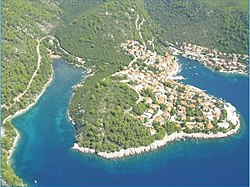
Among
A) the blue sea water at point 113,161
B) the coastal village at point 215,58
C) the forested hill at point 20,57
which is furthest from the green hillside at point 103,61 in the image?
the coastal village at point 215,58

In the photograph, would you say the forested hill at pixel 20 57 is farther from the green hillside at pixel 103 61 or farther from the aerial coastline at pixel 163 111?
the aerial coastline at pixel 163 111

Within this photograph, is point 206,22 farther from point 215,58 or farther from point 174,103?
point 174,103

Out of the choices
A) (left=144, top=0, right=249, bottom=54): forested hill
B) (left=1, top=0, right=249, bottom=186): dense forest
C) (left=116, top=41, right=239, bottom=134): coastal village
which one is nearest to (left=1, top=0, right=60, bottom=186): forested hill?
(left=1, top=0, right=249, bottom=186): dense forest

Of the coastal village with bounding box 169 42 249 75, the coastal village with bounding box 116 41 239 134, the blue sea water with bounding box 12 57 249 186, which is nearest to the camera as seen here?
the blue sea water with bounding box 12 57 249 186

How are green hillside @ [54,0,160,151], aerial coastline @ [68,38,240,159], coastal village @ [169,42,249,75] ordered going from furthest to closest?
coastal village @ [169,42,249,75], green hillside @ [54,0,160,151], aerial coastline @ [68,38,240,159]

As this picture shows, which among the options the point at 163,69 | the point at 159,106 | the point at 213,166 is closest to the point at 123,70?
the point at 163,69

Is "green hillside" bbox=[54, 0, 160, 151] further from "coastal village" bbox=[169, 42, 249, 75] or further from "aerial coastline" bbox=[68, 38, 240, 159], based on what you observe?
"coastal village" bbox=[169, 42, 249, 75]

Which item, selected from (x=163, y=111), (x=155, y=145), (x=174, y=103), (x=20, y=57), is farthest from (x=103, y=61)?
(x=155, y=145)
